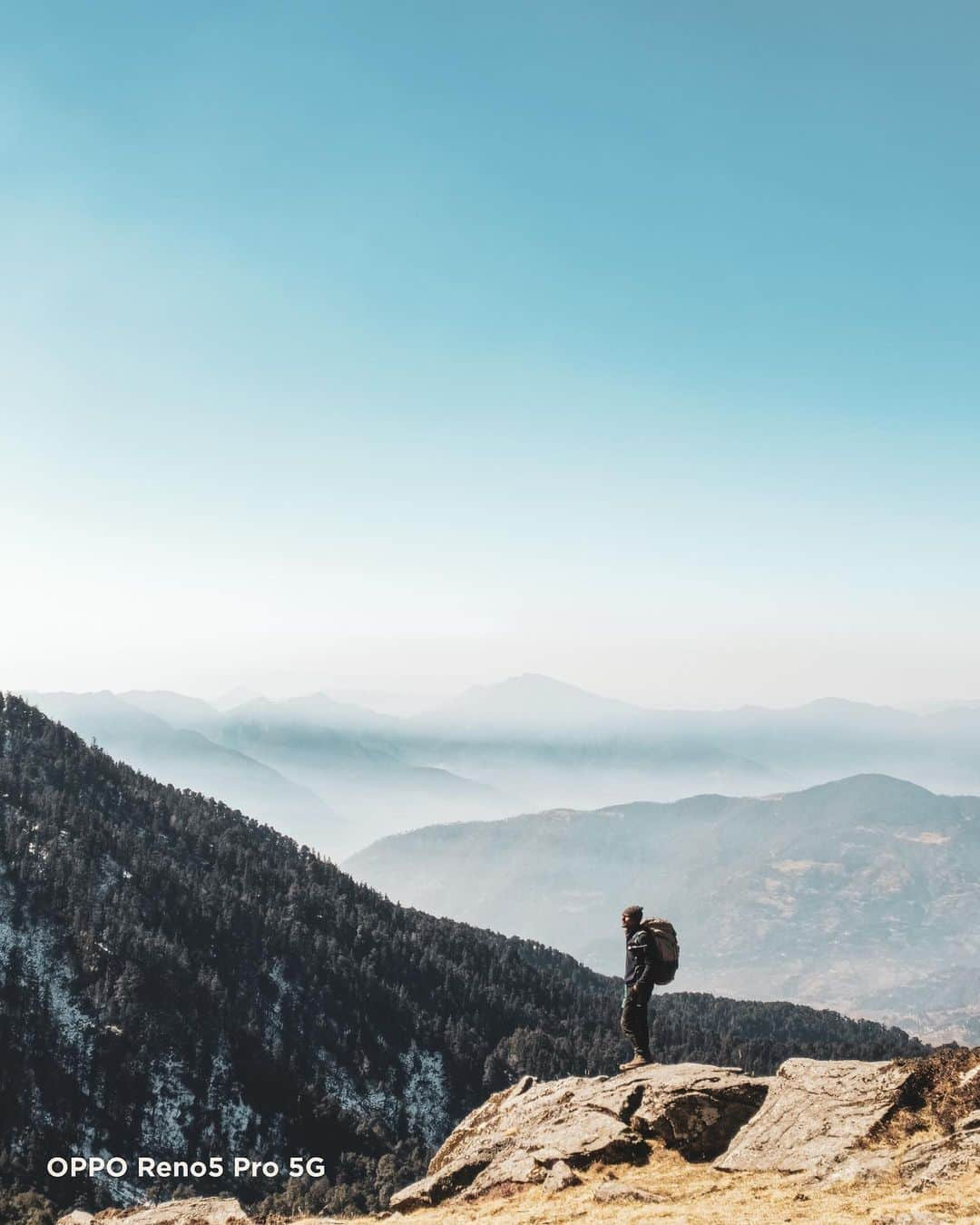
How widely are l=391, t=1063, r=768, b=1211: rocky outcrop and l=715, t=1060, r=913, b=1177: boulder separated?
129 centimetres

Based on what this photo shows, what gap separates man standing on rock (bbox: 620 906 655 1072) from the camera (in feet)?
120

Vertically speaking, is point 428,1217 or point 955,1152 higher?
point 955,1152

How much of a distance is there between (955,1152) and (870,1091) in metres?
6.06

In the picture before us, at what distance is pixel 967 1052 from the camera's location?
32094mm

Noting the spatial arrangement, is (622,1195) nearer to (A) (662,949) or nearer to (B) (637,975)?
(B) (637,975)

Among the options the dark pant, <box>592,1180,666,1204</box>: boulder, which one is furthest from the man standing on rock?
<box>592,1180,666,1204</box>: boulder

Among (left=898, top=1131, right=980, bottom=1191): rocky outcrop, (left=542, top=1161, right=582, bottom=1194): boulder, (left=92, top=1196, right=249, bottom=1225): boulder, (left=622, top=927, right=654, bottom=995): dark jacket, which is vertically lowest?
(left=92, top=1196, right=249, bottom=1225): boulder

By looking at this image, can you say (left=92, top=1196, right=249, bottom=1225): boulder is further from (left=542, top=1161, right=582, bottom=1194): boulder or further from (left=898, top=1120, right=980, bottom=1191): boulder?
(left=898, top=1120, right=980, bottom=1191): boulder

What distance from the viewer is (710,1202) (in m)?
27.2

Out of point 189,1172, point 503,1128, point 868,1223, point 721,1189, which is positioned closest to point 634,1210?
point 721,1189

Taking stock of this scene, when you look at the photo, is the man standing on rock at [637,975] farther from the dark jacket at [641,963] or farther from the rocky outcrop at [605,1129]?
the rocky outcrop at [605,1129]

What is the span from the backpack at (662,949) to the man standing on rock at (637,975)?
0.51 feet

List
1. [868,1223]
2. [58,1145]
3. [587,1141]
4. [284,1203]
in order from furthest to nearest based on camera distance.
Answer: [58,1145]
[284,1203]
[587,1141]
[868,1223]

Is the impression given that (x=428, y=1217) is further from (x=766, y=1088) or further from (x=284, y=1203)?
(x=284, y=1203)
